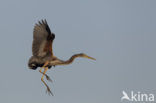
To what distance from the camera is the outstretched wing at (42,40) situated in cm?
1462

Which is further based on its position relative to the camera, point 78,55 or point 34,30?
point 34,30

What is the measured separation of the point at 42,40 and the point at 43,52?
0.66 m

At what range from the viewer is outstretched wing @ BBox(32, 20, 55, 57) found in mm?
14625

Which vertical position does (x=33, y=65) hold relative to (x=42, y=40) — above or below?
below

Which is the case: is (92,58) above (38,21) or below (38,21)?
below

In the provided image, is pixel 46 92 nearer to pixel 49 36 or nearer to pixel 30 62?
pixel 30 62

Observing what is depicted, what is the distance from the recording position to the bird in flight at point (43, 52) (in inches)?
560

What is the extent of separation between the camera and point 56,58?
47.1ft

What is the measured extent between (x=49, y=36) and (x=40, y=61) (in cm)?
138

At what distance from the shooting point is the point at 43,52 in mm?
14688

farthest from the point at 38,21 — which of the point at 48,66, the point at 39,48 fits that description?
the point at 48,66

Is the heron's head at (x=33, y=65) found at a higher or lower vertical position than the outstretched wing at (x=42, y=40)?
lower

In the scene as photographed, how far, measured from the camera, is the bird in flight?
14.2m

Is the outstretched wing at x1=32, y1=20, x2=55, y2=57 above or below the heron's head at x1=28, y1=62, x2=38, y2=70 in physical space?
above
